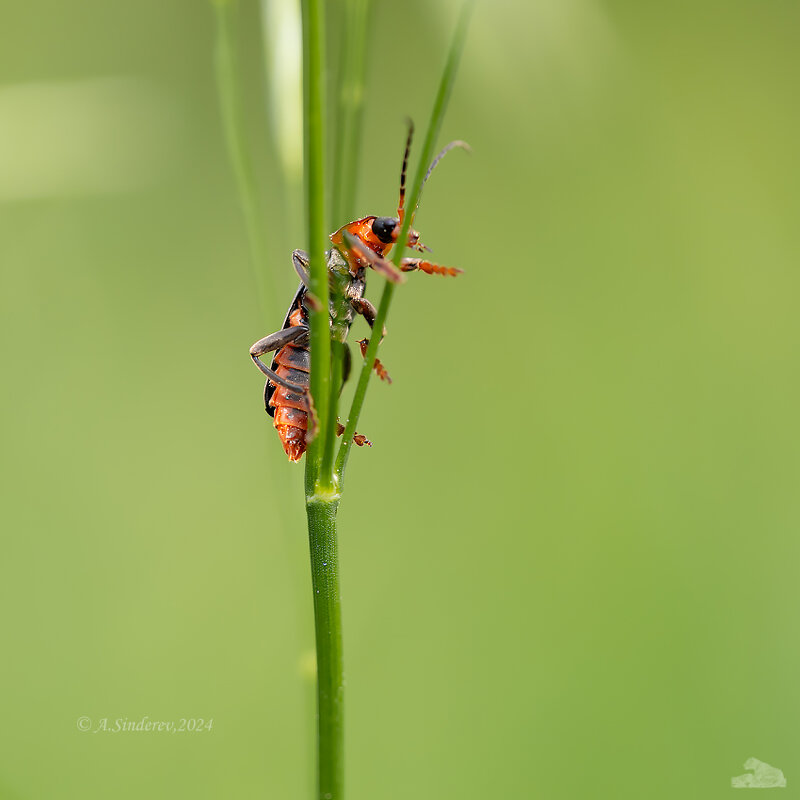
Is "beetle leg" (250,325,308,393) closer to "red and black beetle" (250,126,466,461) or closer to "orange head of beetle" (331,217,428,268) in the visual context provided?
"red and black beetle" (250,126,466,461)

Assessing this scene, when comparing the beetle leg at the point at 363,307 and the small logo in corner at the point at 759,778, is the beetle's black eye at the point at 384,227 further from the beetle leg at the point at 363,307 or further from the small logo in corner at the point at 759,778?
the small logo in corner at the point at 759,778

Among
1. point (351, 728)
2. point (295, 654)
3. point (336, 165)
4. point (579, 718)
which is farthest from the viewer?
point (295, 654)

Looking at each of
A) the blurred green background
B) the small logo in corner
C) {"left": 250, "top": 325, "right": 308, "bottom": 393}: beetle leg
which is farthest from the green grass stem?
the small logo in corner

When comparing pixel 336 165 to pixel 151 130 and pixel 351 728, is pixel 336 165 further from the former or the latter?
pixel 151 130

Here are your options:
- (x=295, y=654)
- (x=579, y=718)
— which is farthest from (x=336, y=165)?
(x=295, y=654)

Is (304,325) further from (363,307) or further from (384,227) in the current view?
(384,227)

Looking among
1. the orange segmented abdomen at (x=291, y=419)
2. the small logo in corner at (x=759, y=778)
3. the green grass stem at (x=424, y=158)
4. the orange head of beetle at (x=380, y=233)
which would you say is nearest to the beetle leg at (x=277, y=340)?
the orange segmented abdomen at (x=291, y=419)

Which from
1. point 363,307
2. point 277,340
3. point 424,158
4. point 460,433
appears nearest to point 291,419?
point 277,340
